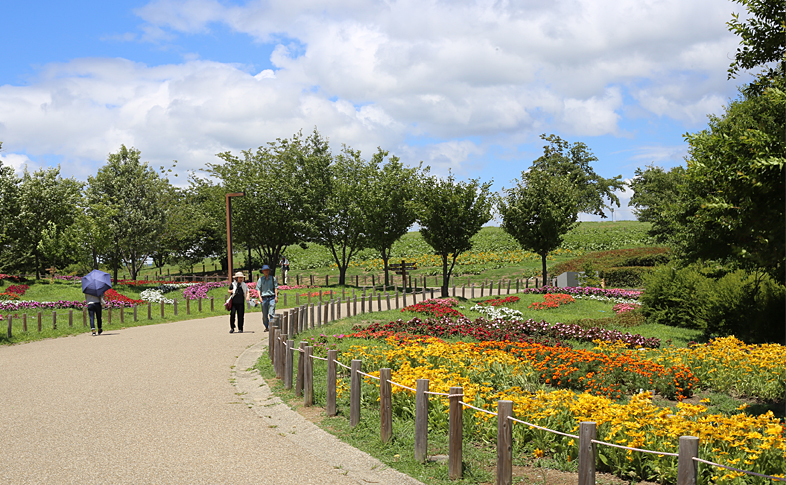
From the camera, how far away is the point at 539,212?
32.3 m

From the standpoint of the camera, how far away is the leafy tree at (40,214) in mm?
39672

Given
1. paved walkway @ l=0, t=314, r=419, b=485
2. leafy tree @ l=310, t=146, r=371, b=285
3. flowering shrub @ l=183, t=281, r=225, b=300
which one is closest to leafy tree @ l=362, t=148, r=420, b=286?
leafy tree @ l=310, t=146, r=371, b=285

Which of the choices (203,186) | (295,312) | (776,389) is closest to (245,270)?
(203,186)

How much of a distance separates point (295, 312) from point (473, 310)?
8315 mm

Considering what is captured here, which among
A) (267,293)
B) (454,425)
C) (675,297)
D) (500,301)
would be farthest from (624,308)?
(454,425)

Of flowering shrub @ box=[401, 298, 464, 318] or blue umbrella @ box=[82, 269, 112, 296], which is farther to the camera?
flowering shrub @ box=[401, 298, 464, 318]

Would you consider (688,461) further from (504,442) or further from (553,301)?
(553,301)

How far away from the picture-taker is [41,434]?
23.1ft

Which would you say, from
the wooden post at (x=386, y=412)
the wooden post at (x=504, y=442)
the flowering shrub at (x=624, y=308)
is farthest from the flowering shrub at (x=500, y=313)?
the wooden post at (x=504, y=442)

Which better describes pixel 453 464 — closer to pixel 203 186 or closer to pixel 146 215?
pixel 146 215

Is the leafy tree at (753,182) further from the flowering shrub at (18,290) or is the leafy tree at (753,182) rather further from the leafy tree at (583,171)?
the leafy tree at (583,171)

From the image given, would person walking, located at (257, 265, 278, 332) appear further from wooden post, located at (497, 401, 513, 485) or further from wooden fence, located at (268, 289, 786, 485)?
wooden post, located at (497, 401, 513, 485)

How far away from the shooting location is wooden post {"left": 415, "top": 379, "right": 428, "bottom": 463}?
5.93m

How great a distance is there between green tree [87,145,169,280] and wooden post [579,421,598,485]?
3663 centimetres
